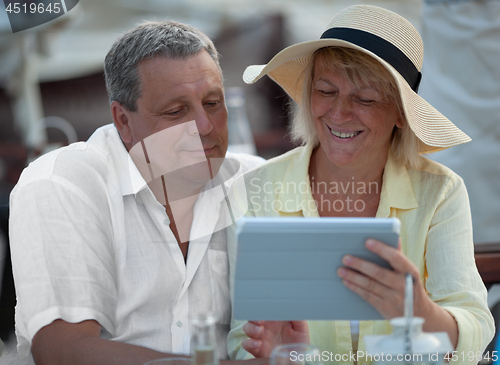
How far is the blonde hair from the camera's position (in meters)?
1.81

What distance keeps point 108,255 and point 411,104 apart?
1.09m

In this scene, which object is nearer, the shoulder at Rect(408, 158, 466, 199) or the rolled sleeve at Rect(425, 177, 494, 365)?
the rolled sleeve at Rect(425, 177, 494, 365)

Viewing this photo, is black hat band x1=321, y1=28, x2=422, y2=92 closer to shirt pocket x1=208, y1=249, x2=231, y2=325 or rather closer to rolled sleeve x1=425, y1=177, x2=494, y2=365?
rolled sleeve x1=425, y1=177, x2=494, y2=365

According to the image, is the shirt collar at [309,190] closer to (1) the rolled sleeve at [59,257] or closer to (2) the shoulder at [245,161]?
(2) the shoulder at [245,161]

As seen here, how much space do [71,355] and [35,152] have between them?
255cm

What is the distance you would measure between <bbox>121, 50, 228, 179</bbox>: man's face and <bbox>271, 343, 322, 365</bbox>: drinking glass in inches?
37.7

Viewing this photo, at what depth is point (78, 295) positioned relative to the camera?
5.00 ft

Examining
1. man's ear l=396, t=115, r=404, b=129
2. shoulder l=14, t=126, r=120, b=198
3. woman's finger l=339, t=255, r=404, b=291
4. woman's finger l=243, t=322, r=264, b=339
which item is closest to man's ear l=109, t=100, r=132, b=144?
shoulder l=14, t=126, r=120, b=198

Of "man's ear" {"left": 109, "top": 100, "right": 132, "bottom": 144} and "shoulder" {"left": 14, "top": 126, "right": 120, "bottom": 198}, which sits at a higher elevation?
"man's ear" {"left": 109, "top": 100, "right": 132, "bottom": 144}

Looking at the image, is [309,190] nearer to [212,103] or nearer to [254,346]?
[212,103]

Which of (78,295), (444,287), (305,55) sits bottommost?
(444,287)

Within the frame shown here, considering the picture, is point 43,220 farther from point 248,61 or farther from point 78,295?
point 248,61

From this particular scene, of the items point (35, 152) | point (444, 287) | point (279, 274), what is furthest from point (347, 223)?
point (35, 152)

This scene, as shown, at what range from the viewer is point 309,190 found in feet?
6.57
